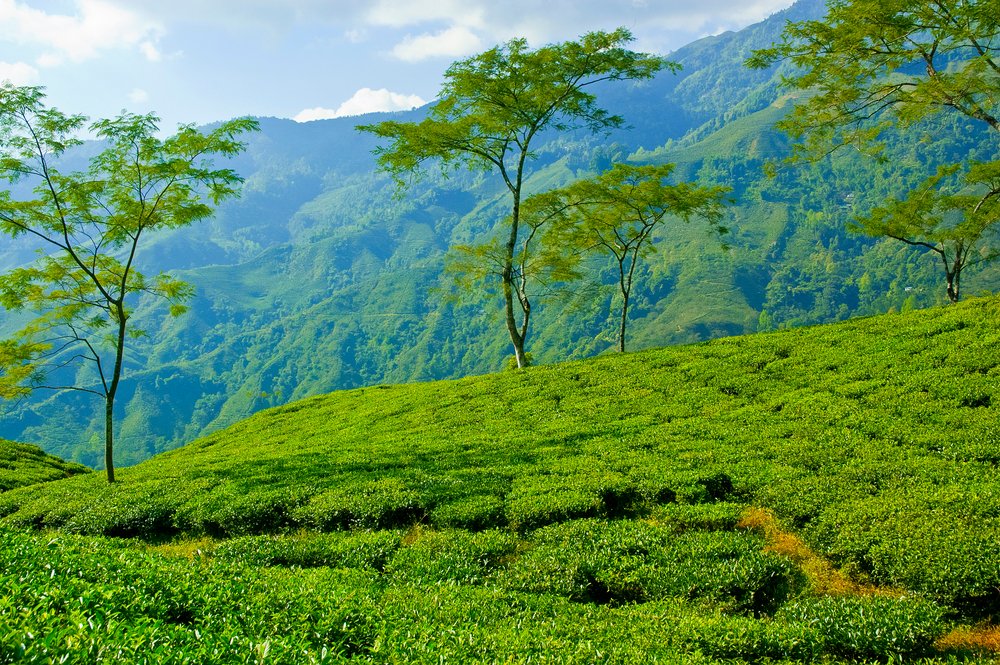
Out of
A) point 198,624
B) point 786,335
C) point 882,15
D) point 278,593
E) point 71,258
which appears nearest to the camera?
point 198,624

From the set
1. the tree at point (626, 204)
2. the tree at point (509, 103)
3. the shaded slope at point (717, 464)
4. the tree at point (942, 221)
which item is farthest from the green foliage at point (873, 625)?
the tree at point (942, 221)

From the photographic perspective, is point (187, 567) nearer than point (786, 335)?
Yes

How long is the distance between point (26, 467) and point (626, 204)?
43539mm

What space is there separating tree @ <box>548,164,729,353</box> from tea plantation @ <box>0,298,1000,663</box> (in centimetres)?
2191

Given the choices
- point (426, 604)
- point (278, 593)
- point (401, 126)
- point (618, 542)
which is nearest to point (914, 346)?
point (618, 542)

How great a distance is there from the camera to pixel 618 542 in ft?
37.7

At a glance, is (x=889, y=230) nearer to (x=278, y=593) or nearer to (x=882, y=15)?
(x=882, y=15)

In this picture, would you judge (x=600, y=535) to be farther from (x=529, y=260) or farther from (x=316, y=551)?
(x=529, y=260)

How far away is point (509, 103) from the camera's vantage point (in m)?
34.4

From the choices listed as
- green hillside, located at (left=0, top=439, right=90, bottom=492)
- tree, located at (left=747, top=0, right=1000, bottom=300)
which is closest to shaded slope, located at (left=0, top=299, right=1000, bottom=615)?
green hillside, located at (left=0, top=439, right=90, bottom=492)

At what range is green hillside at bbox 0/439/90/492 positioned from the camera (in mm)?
28516

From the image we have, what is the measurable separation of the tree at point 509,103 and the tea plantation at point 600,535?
690 inches

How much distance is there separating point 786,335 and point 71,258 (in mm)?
33818

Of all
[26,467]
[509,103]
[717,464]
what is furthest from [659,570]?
[26,467]
